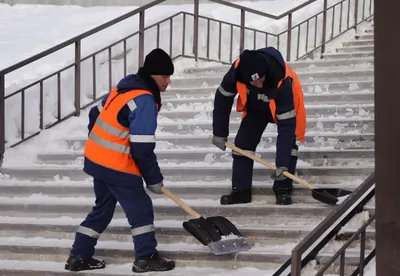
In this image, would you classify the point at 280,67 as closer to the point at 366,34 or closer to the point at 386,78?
the point at 386,78

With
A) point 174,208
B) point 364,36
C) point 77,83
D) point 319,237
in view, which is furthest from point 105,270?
point 364,36

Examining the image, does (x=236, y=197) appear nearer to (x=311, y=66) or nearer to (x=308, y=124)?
(x=308, y=124)

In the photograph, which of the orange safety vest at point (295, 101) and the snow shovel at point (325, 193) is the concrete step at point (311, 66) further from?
the snow shovel at point (325, 193)

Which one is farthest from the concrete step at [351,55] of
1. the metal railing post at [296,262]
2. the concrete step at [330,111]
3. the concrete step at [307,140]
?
the metal railing post at [296,262]

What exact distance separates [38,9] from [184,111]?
8554 mm

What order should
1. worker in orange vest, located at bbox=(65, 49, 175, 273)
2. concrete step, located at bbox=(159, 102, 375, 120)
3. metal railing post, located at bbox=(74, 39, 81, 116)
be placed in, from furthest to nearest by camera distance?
Result: metal railing post, located at bbox=(74, 39, 81, 116) → concrete step, located at bbox=(159, 102, 375, 120) → worker in orange vest, located at bbox=(65, 49, 175, 273)

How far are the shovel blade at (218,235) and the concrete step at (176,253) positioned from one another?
112mm

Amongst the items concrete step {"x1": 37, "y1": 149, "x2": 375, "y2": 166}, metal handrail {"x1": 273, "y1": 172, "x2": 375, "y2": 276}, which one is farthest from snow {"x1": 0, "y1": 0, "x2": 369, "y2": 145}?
metal handrail {"x1": 273, "y1": 172, "x2": 375, "y2": 276}

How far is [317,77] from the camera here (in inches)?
344

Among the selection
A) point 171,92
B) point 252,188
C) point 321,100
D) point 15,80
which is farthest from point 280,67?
point 15,80

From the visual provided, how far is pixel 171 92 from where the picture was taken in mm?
8766

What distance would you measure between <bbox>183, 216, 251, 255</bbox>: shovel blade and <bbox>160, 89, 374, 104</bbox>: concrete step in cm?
308

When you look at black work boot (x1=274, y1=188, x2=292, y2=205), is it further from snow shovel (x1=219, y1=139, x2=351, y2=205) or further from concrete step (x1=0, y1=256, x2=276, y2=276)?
concrete step (x1=0, y1=256, x2=276, y2=276)

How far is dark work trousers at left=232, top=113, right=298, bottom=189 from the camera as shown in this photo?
589cm
